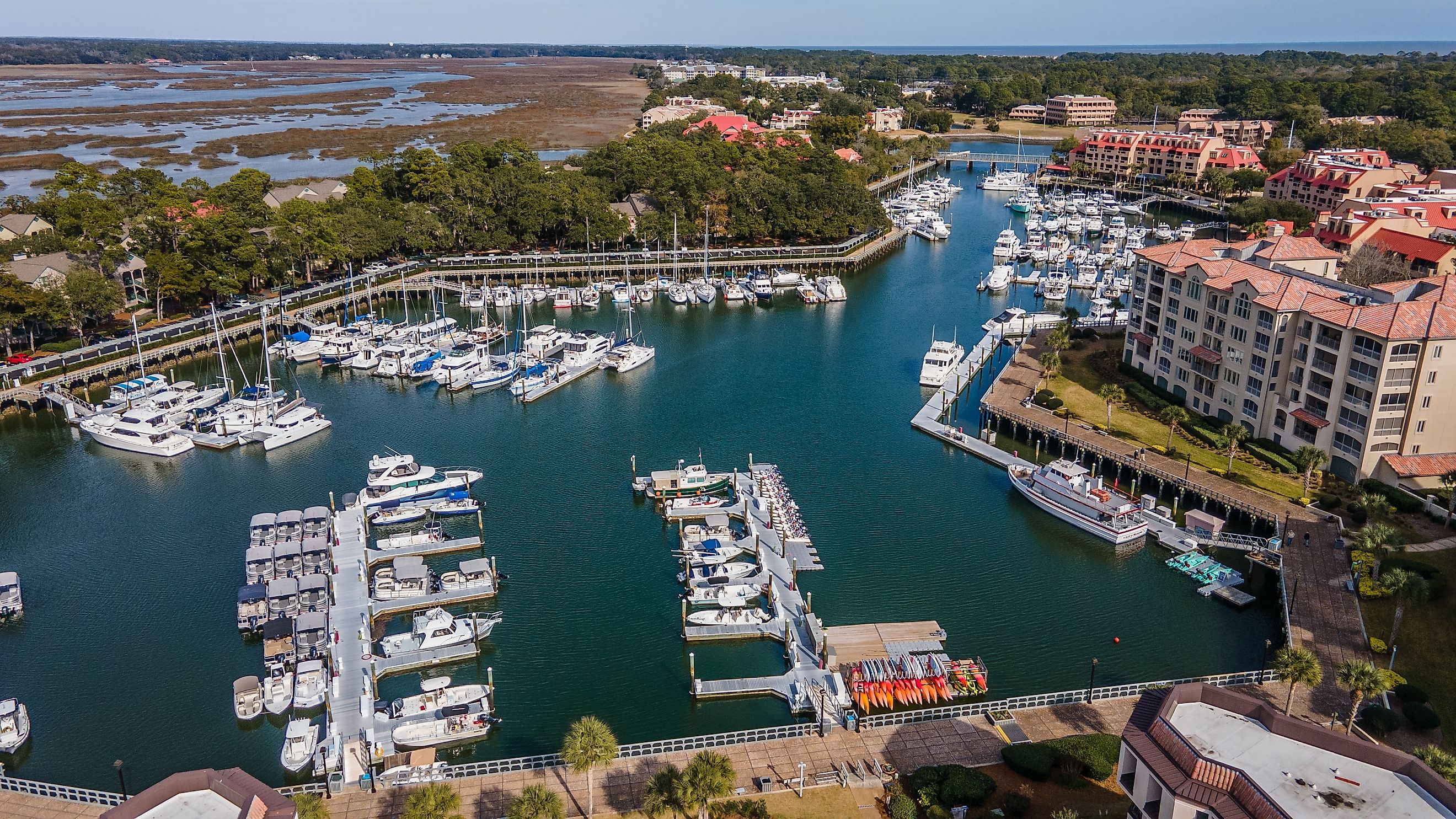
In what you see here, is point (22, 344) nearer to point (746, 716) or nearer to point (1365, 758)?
point (746, 716)

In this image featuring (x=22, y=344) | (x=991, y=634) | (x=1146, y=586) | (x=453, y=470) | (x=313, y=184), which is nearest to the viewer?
(x=991, y=634)

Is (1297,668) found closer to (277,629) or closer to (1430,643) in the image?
(1430,643)

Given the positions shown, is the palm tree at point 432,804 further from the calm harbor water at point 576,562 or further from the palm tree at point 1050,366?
the palm tree at point 1050,366

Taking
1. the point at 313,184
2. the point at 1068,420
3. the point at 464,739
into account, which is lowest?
the point at 464,739

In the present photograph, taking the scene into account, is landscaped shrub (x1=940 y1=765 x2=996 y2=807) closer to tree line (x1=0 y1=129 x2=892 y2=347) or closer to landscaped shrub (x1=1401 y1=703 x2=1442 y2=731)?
landscaped shrub (x1=1401 y1=703 x2=1442 y2=731)

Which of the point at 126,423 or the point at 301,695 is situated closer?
the point at 301,695

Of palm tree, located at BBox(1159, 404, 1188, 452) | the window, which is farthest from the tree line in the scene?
the window

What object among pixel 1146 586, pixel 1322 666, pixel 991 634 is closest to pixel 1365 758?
pixel 1322 666
